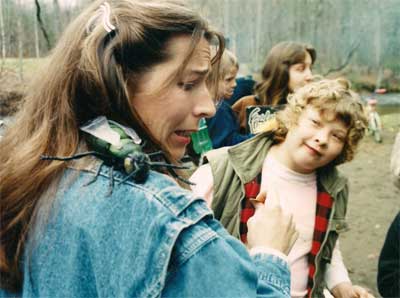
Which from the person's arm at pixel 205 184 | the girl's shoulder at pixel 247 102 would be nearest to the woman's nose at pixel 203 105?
the person's arm at pixel 205 184

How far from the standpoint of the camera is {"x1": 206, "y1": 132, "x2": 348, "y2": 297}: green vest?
6.30 ft

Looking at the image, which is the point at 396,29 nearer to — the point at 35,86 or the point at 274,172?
the point at 274,172

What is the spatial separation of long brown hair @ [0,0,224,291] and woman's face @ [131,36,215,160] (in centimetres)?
2

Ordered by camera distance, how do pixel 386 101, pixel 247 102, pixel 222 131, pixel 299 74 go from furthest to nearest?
pixel 386 101
pixel 247 102
pixel 299 74
pixel 222 131

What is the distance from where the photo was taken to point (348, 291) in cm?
192

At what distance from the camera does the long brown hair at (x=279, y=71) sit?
11.6ft

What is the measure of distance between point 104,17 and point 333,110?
51.0 inches

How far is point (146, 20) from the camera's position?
3.21ft

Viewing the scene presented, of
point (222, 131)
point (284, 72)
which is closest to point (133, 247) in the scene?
point (222, 131)

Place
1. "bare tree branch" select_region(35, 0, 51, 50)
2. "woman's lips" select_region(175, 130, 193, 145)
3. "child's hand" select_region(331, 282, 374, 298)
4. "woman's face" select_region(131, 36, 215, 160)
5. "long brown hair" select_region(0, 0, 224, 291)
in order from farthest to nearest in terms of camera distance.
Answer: "bare tree branch" select_region(35, 0, 51, 50) < "child's hand" select_region(331, 282, 374, 298) < "woman's lips" select_region(175, 130, 193, 145) < "woman's face" select_region(131, 36, 215, 160) < "long brown hair" select_region(0, 0, 224, 291)

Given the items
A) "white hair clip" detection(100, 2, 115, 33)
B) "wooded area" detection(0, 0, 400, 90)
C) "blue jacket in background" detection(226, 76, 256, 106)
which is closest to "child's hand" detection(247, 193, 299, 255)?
"white hair clip" detection(100, 2, 115, 33)

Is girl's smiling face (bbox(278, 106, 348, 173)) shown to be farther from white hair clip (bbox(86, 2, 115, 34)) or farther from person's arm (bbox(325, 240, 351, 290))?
white hair clip (bbox(86, 2, 115, 34))

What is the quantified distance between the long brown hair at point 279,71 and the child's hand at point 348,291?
178 centimetres

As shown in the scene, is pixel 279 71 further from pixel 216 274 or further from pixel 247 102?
pixel 216 274
